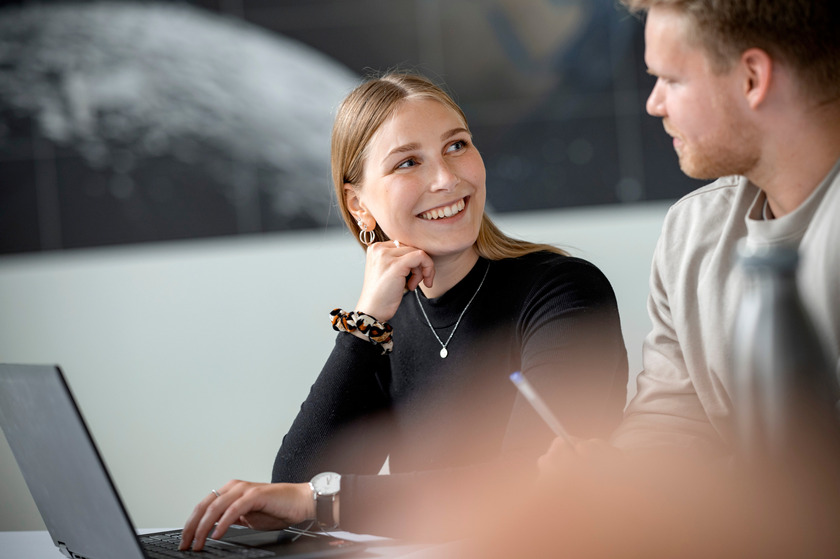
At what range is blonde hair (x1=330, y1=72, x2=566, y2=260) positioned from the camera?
1839 millimetres

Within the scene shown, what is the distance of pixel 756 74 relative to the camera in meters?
1.14

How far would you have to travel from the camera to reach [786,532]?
0.67m

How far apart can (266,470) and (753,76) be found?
2.66 meters

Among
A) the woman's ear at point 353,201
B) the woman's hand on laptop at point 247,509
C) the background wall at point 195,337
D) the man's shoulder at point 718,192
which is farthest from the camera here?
the background wall at point 195,337

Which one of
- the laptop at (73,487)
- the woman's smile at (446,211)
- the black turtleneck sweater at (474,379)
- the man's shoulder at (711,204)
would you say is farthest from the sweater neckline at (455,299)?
the laptop at (73,487)

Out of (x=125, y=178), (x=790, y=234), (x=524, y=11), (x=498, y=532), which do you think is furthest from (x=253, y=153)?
(x=498, y=532)

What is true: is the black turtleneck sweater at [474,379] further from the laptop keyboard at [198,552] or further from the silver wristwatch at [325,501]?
the laptop keyboard at [198,552]

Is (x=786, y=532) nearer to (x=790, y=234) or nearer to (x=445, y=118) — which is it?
(x=790, y=234)

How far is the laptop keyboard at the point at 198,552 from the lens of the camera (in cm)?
117

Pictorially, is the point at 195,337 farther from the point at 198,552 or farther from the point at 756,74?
the point at 756,74

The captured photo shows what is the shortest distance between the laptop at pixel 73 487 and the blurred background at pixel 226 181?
215 centimetres

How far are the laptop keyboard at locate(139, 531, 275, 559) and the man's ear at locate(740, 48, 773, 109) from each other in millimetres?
846

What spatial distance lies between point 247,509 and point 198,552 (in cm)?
10

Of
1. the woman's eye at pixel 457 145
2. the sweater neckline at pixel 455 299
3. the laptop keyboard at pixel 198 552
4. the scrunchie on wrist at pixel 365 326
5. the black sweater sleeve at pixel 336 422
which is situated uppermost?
the woman's eye at pixel 457 145
